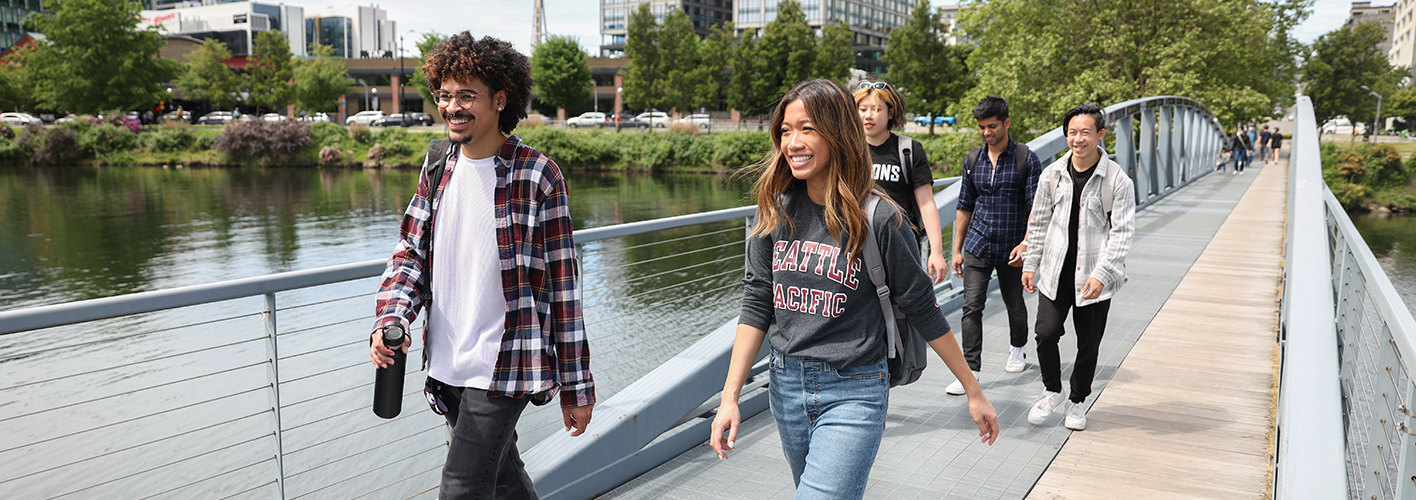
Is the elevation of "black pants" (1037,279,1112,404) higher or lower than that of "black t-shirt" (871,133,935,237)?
lower

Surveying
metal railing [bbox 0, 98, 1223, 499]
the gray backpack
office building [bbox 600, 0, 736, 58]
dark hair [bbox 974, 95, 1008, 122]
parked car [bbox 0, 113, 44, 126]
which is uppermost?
office building [bbox 600, 0, 736, 58]

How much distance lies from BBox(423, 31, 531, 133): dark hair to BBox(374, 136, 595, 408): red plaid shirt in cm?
12

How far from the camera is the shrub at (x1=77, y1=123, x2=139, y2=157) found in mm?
51844

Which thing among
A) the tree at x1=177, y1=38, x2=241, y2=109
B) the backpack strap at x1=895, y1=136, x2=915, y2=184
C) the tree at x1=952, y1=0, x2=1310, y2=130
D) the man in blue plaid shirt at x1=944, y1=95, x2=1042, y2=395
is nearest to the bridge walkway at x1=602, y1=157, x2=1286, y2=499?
the man in blue plaid shirt at x1=944, y1=95, x2=1042, y2=395

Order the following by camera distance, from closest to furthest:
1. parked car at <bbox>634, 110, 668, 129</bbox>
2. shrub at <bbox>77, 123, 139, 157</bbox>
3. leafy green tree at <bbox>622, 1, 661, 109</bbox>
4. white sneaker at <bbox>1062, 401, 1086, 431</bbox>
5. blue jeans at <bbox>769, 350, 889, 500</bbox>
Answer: blue jeans at <bbox>769, 350, 889, 500</bbox>
white sneaker at <bbox>1062, 401, 1086, 431</bbox>
shrub at <bbox>77, 123, 139, 157</bbox>
parked car at <bbox>634, 110, 668, 129</bbox>
leafy green tree at <bbox>622, 1, 661, 109</bbox>

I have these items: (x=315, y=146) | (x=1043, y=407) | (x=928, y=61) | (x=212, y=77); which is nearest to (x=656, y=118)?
(x=928, y=61)

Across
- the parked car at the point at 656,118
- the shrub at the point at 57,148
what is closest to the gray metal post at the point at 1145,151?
the parked car at the point at 656,118

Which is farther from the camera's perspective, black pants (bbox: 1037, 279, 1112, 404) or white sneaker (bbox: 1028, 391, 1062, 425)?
white sneaker (bbox: 1028, 391, 1062, 425)

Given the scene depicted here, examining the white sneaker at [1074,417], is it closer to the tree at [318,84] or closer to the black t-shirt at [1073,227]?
the black t-shirt at [1073,227]

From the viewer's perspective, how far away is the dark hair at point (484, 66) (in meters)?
2.28

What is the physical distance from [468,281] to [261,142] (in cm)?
5316

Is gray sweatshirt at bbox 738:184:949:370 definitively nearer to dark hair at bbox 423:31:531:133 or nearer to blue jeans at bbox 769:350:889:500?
blue jeans at bbox 769:350:889:500

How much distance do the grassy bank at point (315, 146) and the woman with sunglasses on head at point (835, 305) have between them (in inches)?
1642

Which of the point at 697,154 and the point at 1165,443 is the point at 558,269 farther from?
the point at 697,154
